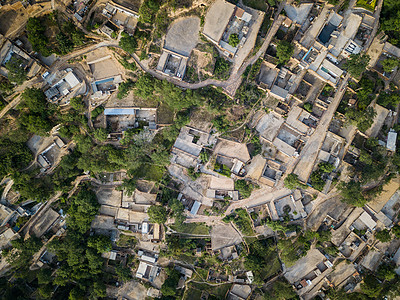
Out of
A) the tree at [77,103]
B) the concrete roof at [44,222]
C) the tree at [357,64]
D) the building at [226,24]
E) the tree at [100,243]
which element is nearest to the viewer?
the building at [226,24]

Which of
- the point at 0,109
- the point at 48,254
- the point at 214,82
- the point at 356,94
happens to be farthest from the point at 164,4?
the point at 48,254

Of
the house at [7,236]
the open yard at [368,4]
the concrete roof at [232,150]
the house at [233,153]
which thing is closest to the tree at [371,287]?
the house at [233,153]

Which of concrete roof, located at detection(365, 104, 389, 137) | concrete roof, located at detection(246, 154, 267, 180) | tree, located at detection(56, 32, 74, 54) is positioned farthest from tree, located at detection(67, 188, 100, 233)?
concrete roof, located at detection(365, 104, 389, 137)

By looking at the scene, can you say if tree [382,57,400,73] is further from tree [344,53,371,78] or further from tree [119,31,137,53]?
tree [119,31,137,53]

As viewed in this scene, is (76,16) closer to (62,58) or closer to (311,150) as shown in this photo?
(62,58)

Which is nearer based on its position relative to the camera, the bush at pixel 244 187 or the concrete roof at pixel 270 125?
the bush at pixel 244 187

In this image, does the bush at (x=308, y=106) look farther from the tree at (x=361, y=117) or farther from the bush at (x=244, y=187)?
the bush at (x=244, y=187)
